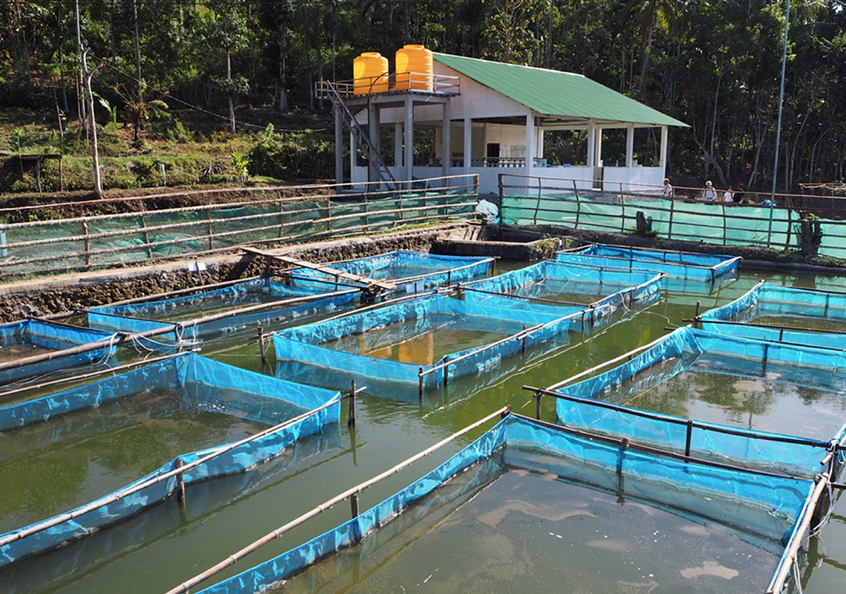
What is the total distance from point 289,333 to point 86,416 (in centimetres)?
326

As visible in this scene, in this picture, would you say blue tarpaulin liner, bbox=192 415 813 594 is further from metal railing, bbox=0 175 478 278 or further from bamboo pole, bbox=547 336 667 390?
metal railing, bbox=0 175 478 278

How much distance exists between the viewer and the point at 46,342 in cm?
1144

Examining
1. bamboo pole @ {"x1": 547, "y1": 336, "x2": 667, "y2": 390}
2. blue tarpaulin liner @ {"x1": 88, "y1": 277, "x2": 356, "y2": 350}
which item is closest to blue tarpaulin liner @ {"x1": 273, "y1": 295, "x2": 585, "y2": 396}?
bamboo pole @ {"x1": 547, "y1": 336, "x2": 667, "y2": 390}

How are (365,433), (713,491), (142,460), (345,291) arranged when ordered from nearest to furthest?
1. (713,491)
2. (142,460)
3. (365,433)
4. (345,291)

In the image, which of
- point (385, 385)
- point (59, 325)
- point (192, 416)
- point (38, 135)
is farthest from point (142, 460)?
point (38, 135)

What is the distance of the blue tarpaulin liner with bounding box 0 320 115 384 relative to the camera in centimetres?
1025

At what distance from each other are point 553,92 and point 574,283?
1370cm

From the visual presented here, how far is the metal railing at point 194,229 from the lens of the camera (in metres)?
13.6

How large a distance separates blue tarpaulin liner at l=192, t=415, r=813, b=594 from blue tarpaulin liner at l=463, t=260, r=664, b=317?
7.00m

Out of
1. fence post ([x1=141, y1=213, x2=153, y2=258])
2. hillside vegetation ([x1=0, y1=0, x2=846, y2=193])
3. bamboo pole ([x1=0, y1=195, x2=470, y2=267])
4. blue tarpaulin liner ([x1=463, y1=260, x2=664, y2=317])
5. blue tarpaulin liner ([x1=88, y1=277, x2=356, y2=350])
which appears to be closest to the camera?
blue tarpaulin liner ([x1=88, y1=277, x2=356, y2=350])

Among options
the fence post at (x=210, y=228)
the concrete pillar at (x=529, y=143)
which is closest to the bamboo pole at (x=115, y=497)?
the fence post at (x=210, y=228)

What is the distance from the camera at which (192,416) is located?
9172mm

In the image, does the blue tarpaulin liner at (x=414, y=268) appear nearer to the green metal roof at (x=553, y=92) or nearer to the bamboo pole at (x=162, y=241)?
the bamboo pole at (x=162, y=241)

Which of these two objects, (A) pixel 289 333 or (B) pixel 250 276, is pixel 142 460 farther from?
(B) pixel 250 276
